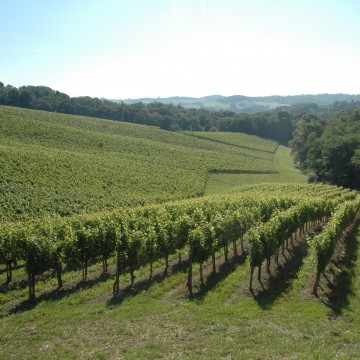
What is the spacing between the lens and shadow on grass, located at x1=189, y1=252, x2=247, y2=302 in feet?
75.2

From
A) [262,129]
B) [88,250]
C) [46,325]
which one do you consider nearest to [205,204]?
[88,250]

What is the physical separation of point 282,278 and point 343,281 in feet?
13.8

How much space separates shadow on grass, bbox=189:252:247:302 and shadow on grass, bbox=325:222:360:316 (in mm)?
6801

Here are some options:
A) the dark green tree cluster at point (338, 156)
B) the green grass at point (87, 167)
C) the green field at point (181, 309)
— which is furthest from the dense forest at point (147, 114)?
the green field at point (181, 309)

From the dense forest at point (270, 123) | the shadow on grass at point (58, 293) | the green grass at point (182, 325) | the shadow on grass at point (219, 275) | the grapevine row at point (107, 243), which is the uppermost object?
the dense forest at point (270, 123)

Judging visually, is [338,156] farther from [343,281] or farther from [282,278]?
[282,278]

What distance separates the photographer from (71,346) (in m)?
16.7

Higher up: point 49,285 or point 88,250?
point 88,250

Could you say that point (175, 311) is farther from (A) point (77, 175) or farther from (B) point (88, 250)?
(A) point (77, 175)

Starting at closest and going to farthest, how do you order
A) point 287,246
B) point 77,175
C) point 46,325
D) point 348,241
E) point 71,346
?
1. point 71,346
2. point 46,325
3. point 287,246
4. point 348,241
5. point 77,175

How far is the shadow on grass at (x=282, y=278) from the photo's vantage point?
2232 cm

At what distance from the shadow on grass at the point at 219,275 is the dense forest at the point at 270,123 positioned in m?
60.4

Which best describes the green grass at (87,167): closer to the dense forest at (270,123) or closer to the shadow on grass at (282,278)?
the dense forest at (270,123)

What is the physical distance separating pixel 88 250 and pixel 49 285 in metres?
3.33
